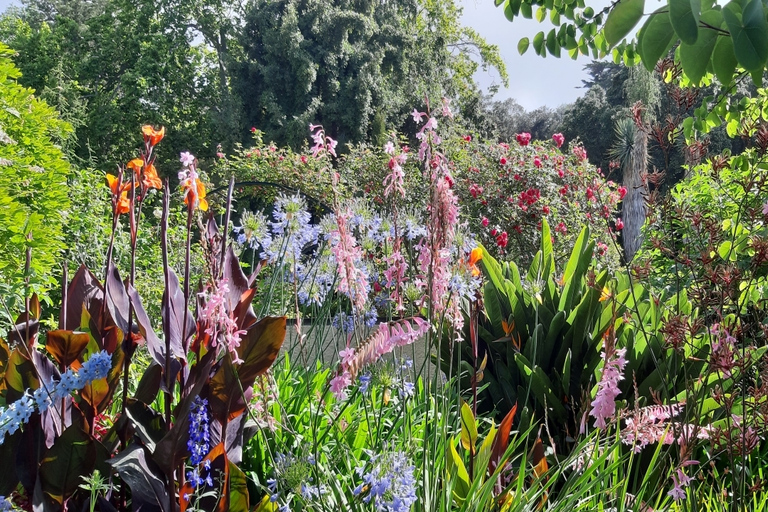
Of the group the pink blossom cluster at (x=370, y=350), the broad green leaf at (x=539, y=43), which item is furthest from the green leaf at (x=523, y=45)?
the pink blossom cluster at (x=370, y=350)

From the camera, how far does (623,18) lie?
114 cm

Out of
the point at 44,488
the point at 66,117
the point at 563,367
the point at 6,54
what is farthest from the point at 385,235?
the point at 66,117

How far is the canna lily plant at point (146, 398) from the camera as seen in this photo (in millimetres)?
1390

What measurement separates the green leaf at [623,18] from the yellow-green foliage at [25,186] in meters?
2.93

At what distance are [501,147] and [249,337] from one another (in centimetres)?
852

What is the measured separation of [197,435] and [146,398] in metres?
0.28

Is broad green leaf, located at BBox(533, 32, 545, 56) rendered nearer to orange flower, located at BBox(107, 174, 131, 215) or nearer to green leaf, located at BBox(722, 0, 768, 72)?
green leaf, located at BBox(722, 0, 768, 72)

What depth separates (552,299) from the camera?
2.93 meters

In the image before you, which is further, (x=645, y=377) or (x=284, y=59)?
(x=284, y=59)

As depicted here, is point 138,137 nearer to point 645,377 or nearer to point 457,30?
point 457,30

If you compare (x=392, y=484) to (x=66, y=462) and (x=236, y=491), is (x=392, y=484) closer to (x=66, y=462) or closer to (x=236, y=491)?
(x=236, y=491)

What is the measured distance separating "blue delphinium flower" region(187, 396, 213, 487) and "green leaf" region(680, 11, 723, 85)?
1226 mm

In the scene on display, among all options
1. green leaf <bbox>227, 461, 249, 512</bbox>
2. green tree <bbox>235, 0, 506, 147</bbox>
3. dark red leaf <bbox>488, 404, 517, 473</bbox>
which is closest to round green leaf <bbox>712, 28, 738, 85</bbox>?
dark red leaf <bbox>488, 404, 517, 473</bbox>

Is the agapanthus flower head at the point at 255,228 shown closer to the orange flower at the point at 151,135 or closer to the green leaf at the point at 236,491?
the orange flower at the point at 151,135
